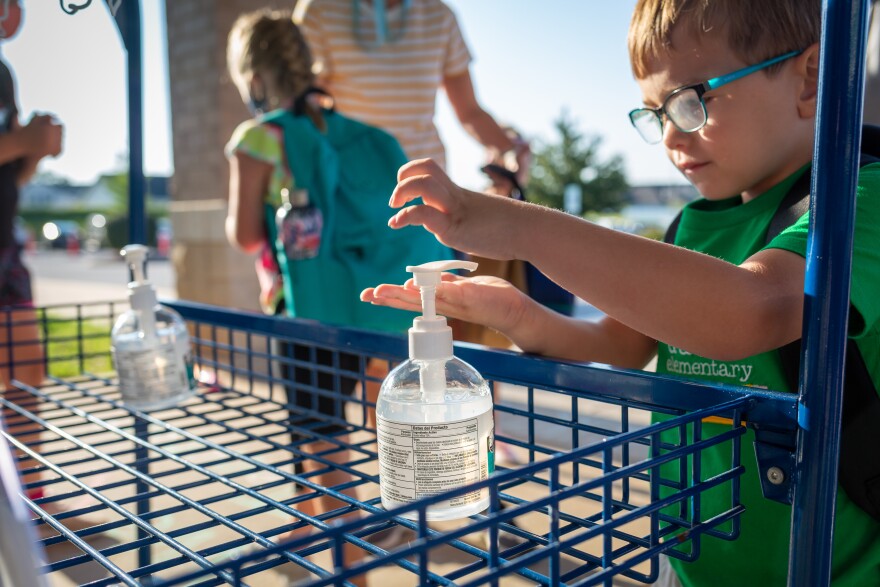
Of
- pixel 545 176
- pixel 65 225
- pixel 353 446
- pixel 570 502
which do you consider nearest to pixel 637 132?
pixel 353 446

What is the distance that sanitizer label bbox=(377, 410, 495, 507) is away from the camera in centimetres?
77

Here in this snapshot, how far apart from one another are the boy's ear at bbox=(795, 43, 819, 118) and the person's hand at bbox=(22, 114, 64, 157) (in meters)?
1.54

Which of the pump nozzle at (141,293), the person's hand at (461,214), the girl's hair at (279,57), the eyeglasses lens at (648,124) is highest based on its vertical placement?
the girl's hair at (279,57)

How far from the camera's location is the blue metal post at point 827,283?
2.21ft

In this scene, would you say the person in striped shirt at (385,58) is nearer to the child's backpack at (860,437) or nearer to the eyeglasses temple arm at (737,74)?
the eyeglasses temple arm at (737,74)

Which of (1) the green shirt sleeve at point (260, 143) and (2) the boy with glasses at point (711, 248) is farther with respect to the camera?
(1) the green shirt sleeve at point (260, 143)

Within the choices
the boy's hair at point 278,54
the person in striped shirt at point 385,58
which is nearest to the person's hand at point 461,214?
the boy's hair at point 278,54

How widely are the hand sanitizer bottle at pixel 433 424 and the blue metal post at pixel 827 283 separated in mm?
304

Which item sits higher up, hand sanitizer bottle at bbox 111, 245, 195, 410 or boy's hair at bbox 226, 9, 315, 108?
boy's hair at bbox 226, 9, 315, 108

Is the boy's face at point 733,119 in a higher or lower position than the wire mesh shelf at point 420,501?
higher

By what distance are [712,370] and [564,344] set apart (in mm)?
225

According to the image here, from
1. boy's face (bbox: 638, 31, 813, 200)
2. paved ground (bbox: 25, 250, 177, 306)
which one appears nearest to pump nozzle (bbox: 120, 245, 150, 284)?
boy's face (bbox: 638, 31, 813, 200)

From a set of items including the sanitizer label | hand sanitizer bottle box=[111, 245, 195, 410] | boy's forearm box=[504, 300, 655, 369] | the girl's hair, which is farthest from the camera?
the girl's hair

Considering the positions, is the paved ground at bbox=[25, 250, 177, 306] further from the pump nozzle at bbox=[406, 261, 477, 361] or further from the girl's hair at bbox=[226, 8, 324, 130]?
the pump nozzle at bbox=[406, 261, 477, 361]
